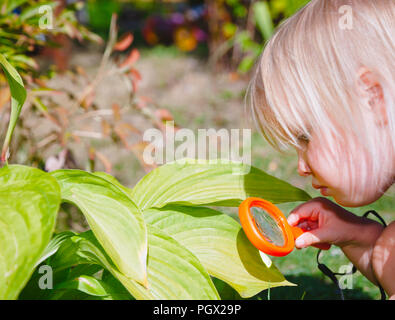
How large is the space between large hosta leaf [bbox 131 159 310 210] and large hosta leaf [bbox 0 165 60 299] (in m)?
0.34

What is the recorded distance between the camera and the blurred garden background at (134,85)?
5.02 feet

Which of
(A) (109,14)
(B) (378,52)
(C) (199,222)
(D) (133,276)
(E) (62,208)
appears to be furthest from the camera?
(A) (109,14)

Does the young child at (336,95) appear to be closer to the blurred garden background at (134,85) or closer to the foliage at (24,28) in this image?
the blurred garden background at (134,85)

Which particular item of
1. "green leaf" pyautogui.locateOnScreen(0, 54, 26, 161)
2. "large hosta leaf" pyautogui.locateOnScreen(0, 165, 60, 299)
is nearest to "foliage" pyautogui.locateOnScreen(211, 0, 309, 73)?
"green leaf" pyautogui.locateOnScreen(0, 54, 26, 161)

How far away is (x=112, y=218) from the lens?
91 centimetres

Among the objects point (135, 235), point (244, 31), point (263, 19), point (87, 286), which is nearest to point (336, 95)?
point (135, 235)

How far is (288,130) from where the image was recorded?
1028 millimetres

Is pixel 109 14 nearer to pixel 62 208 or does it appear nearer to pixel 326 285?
pixel 62 208

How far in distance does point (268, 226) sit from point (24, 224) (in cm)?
54

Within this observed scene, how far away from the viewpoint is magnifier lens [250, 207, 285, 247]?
3.45 ft

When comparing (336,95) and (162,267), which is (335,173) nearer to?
(336,95)

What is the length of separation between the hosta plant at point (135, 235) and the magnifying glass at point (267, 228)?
5 centimetres
